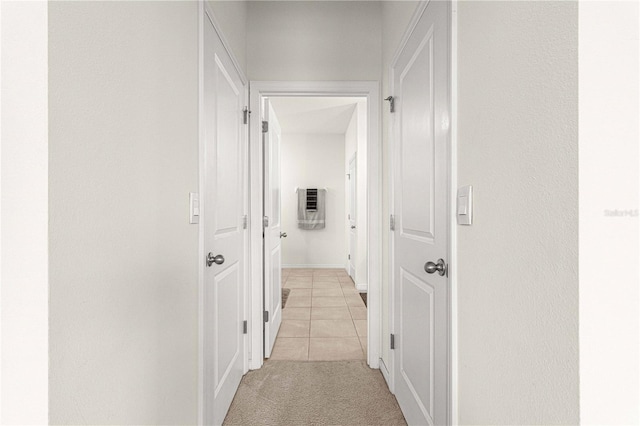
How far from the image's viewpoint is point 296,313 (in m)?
3.57

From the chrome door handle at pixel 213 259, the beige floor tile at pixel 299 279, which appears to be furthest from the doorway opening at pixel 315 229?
the chrome door handle at pixel 213 259

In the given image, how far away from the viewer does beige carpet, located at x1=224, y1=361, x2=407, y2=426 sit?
175cm

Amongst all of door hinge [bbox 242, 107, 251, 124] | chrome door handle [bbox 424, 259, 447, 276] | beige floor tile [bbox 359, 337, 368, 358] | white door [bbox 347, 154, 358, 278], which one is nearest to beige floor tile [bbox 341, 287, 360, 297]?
white door [bbox 347, 154, 358, 278]

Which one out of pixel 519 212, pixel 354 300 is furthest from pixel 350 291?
pixel 519 212

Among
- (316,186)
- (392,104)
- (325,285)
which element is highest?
(392,104)

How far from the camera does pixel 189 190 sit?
1.30m

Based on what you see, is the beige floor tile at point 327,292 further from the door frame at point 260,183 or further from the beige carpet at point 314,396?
the door frame at point 260,183

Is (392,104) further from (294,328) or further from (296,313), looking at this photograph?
(296,313)
